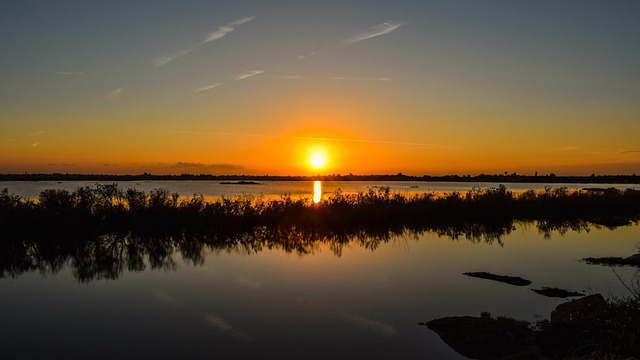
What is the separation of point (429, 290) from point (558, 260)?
808 cm

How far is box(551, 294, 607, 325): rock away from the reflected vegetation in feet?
41.3

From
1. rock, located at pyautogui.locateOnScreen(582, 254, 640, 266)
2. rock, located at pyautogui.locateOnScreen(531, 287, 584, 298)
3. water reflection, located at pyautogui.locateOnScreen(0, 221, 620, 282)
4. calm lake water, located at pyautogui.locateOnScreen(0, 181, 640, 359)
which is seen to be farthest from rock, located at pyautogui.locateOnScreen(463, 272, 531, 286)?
water reflection, located at pyautogui.locateOnScreen(0, 221, 620, 282)

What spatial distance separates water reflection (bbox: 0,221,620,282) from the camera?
18.7 metres

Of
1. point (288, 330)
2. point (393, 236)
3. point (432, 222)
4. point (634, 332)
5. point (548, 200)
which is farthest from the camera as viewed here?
point (548, 200)

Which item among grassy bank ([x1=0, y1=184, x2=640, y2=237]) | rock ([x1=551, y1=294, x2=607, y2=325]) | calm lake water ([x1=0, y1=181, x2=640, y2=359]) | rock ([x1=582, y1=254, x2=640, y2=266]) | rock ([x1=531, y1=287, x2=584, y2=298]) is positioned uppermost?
grassy bank ([x1=0, y1=184, x2=640, y2=237])

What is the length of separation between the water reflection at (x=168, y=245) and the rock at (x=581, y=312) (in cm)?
1185

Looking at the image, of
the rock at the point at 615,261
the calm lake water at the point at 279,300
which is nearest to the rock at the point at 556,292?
the calm lake water at the point at 279,300

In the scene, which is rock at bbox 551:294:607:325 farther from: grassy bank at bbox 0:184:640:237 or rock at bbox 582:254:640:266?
grassy bank at bbox 0:184:640:237

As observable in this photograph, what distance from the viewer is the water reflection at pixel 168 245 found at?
18.7 metres

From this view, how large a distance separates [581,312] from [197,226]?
776 inches

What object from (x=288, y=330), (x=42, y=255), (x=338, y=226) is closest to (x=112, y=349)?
(x=288, y=330)

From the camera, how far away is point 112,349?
10430mm

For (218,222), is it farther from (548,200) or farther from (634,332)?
(548,200)

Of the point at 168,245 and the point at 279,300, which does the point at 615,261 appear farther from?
the point at 168,245
